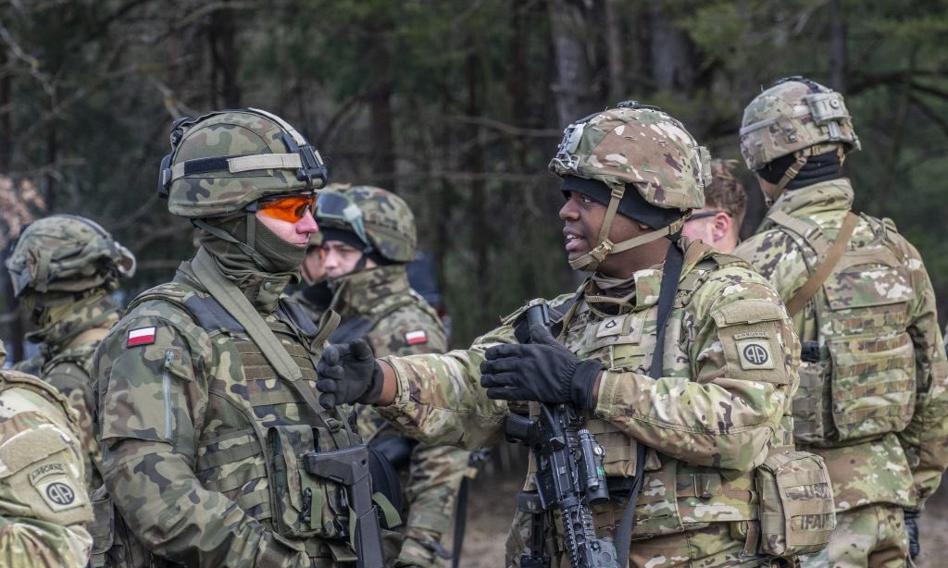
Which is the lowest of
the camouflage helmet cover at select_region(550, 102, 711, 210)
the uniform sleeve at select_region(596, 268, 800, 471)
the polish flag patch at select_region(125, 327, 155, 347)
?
the uniform sleeve at select_region(596, 268, 800, 471)

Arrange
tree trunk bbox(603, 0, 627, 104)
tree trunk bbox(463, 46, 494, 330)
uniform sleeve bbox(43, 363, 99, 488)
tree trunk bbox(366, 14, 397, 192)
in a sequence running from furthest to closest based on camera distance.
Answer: tree trunk bbox(463, 46, 494, 330) → tree trunk bbox(366, 14, 397, 192) → tree trunk bbox(603, 0, 627, 104) → uniform sleeve bbox(43, 363, 99, 488)

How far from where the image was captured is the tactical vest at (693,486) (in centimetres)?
377

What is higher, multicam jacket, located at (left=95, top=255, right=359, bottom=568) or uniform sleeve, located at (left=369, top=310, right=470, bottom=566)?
multicam jacket, located at (left=95, top=255, right=359, bottom=568)

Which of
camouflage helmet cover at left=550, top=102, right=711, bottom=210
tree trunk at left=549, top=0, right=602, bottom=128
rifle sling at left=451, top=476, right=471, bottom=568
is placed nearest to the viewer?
camouflage helmet cover at left=550, top=102, right=711, bottom=210

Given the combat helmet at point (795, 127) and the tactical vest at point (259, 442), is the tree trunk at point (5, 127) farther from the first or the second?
the tactical vest at point (259, 442)

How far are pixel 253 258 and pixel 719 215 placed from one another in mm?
2277

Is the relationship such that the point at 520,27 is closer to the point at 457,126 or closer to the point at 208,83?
the point at 457,126

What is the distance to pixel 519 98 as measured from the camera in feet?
41.6

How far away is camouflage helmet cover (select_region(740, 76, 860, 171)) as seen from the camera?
551 centimetres

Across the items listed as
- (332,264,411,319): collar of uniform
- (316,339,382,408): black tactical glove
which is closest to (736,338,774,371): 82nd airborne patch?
(316,339,382,408): black tactical glove

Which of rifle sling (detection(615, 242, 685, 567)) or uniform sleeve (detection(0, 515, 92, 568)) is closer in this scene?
uniform sleeve (detection(0, 515, 92, 568))

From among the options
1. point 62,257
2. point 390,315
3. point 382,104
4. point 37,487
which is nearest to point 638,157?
point 37,487

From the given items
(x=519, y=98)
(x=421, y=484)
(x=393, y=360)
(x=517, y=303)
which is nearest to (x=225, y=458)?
(x=393, y=360)

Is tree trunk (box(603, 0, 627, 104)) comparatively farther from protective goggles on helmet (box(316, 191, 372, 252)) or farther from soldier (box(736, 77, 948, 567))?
soldier (box(736, 77, 948, 567))
